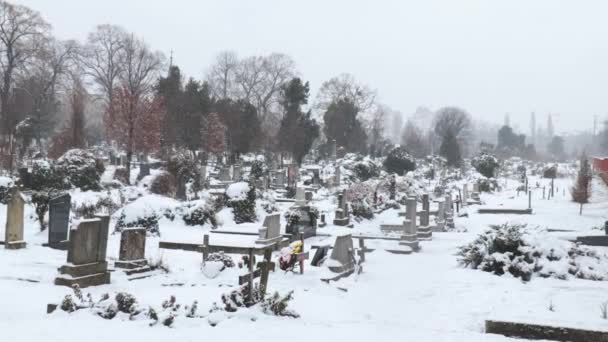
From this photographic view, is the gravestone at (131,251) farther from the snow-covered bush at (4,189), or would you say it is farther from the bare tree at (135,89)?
the bare tree at (135,89)

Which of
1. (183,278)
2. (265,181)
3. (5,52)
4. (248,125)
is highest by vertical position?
(5,52)

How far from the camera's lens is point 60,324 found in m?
6.27

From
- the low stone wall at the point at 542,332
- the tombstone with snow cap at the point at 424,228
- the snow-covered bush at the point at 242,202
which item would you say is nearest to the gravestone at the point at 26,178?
the snow-covered bush at the point at 242,202

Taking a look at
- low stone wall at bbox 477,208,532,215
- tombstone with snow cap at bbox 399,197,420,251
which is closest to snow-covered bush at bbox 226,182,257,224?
tombstone with snow cap at bbox 399,197,420,251

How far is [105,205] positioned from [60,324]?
479 inches

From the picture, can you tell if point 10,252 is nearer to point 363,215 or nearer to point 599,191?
point 363,215

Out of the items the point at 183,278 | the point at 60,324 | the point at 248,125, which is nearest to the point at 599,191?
the point at 248,125

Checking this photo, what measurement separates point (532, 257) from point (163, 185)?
51.8 ft

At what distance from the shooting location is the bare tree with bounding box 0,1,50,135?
42.4 meters

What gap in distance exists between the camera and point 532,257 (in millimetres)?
11102

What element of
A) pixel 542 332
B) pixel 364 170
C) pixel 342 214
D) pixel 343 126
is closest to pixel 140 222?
pixel 342 214

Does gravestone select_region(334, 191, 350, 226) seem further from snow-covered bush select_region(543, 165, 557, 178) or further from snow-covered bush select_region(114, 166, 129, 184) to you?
snow-covered bush select_region(543, 165, 557, 178)

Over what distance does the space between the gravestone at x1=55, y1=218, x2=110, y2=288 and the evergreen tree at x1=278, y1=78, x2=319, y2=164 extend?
117ft

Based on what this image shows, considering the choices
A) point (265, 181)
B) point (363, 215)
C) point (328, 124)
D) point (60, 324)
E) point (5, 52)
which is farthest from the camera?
point (328, 124)
